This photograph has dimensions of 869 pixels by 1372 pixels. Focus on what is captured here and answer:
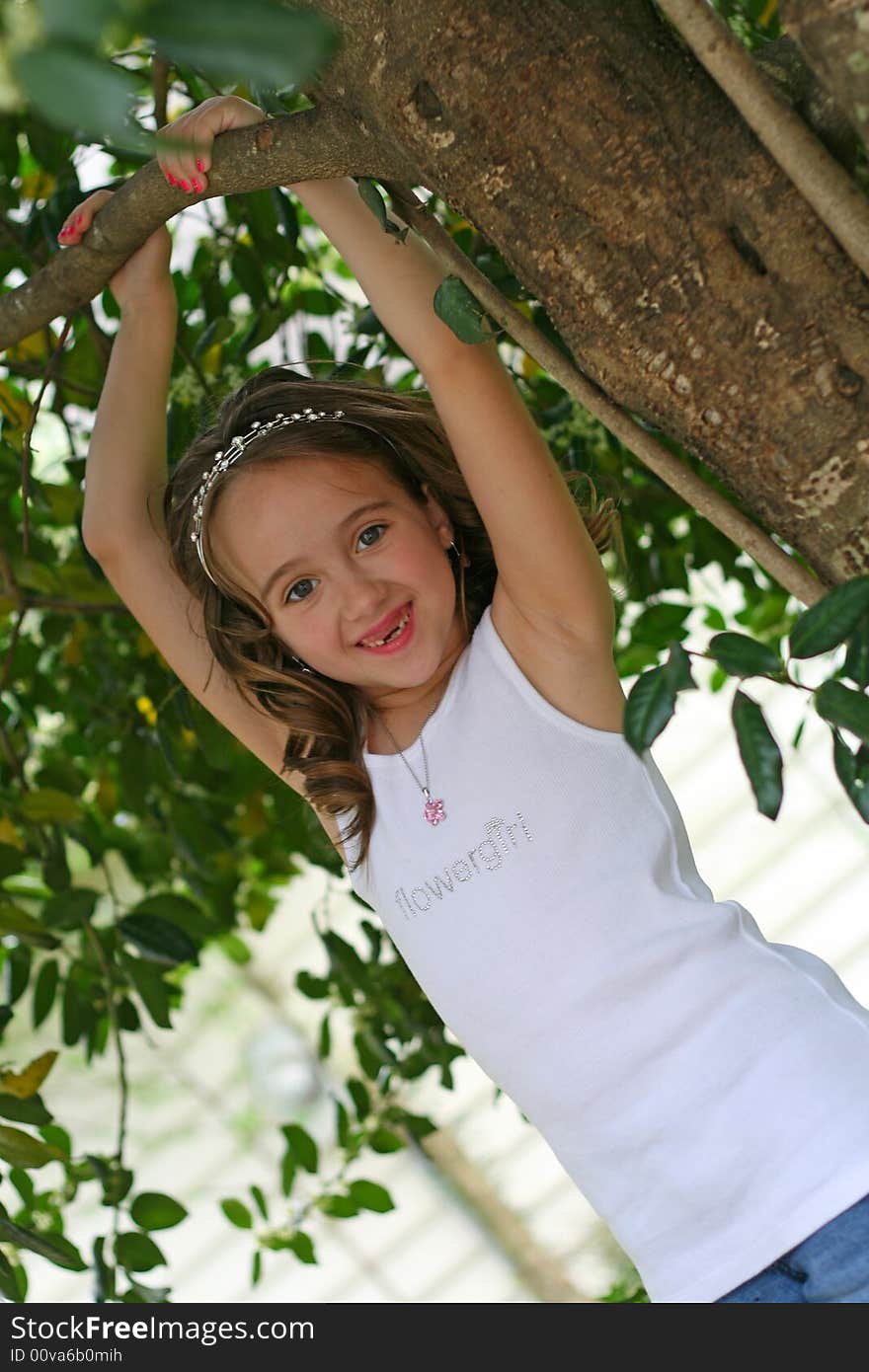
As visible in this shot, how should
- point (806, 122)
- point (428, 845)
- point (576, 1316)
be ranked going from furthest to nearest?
point (428, 845), point (576, 1316), point (806, 122)

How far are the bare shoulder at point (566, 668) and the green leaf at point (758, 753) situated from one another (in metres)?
0.49

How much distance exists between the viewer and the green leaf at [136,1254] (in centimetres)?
154

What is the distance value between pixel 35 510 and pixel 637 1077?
1.34 m

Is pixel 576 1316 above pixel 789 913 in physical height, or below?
above

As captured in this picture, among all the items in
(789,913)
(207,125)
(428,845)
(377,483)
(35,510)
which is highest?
(35,510)

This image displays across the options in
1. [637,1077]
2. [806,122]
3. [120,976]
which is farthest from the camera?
[120,976]

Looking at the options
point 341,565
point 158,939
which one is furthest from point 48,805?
point 341,565

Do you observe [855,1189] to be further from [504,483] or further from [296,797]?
[296,797]

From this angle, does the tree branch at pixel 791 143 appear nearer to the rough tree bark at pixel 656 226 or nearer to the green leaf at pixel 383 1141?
the rough tree bark at pixel 656 226

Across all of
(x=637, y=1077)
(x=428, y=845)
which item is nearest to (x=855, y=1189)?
(x=637, y=1077)

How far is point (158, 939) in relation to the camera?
164 centimetres

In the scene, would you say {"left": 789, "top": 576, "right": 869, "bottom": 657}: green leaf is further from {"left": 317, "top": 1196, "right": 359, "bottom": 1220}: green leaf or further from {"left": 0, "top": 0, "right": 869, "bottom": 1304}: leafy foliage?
{"left": 317, "top": 1196, "right": 359, "bottom": 1220}: green leaf

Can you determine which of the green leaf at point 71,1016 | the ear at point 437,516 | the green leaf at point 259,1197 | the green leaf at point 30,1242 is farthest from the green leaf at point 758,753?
the green leaf at point 259,1197

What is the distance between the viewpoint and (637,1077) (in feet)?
3.75
